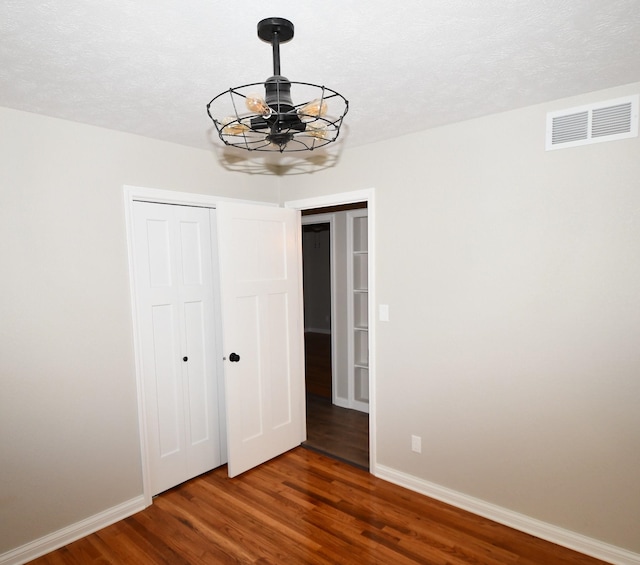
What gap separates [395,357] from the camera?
114 inches

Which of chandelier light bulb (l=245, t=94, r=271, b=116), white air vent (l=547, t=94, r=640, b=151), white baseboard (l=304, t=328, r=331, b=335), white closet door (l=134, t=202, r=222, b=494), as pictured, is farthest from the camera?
white baseboard (l=304, t=328, r=331, b=335)

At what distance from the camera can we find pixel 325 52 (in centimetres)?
161

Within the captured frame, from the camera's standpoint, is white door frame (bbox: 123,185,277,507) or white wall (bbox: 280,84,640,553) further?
white door frame (bbox: 123,185,277,507)

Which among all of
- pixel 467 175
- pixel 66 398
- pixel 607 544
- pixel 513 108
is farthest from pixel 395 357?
pixel 66 398

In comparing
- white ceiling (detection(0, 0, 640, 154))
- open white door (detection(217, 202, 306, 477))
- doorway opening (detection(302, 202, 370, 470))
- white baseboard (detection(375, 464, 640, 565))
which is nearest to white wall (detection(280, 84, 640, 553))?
white baseboard (detection(375, 464, 640, 565))

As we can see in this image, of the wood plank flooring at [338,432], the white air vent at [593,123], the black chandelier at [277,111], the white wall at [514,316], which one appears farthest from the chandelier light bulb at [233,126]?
the wood plank flooring at [338,432]

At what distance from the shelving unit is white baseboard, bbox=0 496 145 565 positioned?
240cm

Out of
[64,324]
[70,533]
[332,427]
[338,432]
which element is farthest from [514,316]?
[70,533]

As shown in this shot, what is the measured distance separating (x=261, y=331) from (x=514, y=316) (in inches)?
72.9

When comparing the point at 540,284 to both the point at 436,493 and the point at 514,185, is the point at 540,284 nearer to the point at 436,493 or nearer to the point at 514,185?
the point at 514,185

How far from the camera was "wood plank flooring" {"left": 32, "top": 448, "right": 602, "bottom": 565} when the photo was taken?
220 cm

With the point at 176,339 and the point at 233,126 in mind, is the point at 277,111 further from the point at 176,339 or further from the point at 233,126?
the point at 176,339

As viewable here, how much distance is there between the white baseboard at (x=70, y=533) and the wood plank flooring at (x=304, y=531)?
0.04 m

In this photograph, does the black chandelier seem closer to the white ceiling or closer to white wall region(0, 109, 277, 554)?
the white ceiling
